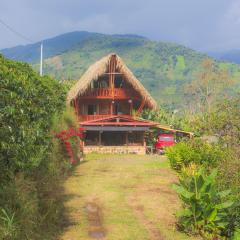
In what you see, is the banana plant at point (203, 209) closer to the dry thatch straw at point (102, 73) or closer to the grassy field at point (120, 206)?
the grassy field at point (120, 206)

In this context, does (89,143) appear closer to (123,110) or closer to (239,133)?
(123,110)

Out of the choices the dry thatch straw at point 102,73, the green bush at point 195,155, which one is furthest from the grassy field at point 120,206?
the dry thatch straw at point 102,73

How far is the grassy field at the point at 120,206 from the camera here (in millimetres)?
12211

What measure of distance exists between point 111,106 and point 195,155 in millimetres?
23002

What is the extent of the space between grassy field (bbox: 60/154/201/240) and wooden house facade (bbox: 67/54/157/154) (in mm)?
19613

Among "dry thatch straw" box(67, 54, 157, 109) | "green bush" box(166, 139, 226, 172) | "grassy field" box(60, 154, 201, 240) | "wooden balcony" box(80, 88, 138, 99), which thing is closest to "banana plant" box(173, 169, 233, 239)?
"grassy field" box(60, 154, 201, 240)

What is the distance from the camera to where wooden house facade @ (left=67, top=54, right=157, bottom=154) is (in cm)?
4194

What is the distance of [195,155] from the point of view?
75.3 ft

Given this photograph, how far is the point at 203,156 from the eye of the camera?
22.9 meters

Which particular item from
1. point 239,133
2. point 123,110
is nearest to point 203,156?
point 239,133

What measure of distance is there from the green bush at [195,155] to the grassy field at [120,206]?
1.15 meters

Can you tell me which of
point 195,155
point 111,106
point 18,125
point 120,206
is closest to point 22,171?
point 18,125

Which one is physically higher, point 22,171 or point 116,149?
point 22,171

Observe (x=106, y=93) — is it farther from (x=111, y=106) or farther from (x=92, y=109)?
(x=92, y=109)
